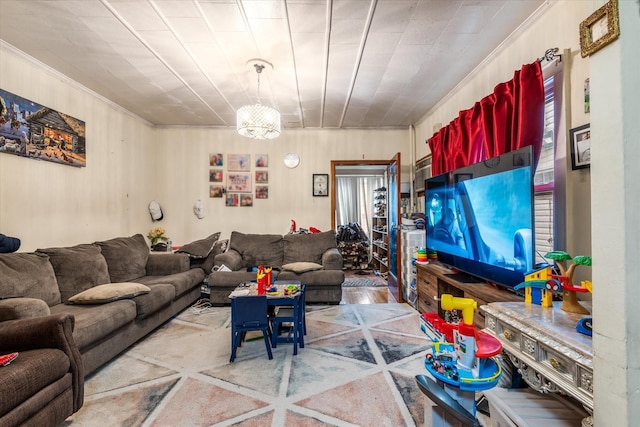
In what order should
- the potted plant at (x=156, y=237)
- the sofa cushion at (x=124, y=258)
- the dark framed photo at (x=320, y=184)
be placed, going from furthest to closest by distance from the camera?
the dark framed photo at (x=320, y=184) → the potted plant at (x=156, y=237) → the sofa cushion at (x=124, y=258)

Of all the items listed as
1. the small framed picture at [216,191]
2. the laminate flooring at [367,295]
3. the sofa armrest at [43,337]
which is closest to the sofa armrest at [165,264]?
the small framed picture at [216,191]

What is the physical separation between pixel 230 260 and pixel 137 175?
6.56ft

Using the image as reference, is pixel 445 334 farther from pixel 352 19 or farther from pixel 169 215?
pixel 169 215

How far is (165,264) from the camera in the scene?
3598 mm

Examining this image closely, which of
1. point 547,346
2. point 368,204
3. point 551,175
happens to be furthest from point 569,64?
point 368,204

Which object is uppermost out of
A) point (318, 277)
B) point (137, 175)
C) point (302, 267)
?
point (137, 175)

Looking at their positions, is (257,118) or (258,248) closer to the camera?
(257,118)

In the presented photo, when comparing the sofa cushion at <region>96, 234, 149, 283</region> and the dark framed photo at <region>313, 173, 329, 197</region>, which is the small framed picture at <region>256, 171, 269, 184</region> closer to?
the dark framed photo at <region>313, 173, 329, 197</region>

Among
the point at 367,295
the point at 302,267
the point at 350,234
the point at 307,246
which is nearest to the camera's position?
the point at 302,267

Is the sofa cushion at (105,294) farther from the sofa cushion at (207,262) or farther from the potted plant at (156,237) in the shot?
the potted plant at (156,237)

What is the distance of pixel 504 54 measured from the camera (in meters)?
2.44

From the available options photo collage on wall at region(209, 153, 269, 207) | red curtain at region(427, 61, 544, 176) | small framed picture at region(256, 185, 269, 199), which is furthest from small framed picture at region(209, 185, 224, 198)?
red curtain at region(427, 61, 544, 176)

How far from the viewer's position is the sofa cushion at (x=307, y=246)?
4.29 m

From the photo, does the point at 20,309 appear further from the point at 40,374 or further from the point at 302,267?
the point at 302,267
